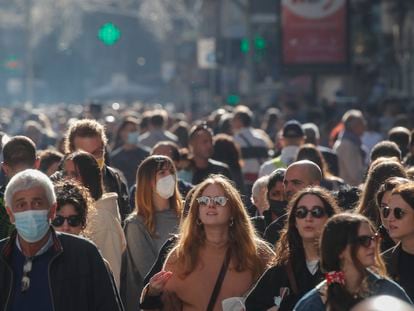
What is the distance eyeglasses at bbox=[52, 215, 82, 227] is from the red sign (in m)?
22.9

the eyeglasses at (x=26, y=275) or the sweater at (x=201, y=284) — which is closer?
the eyeglasses at (x=26, y=275)

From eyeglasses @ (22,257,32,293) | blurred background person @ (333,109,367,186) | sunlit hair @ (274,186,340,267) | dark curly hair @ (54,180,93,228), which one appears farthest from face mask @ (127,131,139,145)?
eyeglasses @ (22,257,32,293)

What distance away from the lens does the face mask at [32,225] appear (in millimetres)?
6672

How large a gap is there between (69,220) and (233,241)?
849 mm

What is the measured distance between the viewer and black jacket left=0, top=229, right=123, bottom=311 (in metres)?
6.66

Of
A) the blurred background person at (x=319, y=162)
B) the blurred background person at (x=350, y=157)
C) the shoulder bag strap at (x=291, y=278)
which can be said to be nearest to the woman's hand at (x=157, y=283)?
the shoulder bag strap at (x=291, y=278)

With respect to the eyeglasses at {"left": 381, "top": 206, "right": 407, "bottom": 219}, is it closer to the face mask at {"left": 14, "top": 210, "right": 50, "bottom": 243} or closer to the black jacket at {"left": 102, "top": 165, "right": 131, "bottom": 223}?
the face mask at {"left": 14, "top": 210, "right": 50, "bottom": 243}

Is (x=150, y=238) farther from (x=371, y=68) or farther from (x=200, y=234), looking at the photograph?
(x=371, y=68)

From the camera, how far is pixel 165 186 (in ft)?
31.9

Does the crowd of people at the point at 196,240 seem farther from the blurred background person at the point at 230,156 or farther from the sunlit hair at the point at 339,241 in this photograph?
the blurred background person at the point at 230,156

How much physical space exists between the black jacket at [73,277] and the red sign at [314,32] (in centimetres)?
2398

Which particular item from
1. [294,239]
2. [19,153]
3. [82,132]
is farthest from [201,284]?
[82,132]

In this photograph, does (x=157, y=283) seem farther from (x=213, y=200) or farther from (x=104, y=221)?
(x=104, y=221)

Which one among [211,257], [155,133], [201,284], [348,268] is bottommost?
[155,133]
